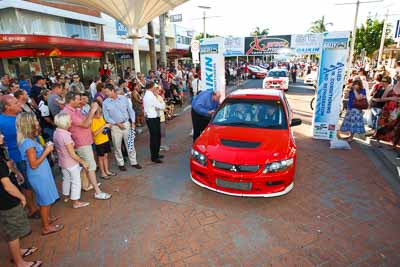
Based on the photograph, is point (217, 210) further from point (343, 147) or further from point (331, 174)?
point (343, 147)

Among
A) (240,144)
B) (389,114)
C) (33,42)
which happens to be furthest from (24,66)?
(389,114)

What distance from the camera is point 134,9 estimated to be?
974 cm

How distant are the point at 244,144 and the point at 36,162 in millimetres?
2903

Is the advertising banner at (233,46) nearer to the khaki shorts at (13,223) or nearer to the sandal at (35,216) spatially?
the sandal at (35,216)

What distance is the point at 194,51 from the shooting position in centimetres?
1040

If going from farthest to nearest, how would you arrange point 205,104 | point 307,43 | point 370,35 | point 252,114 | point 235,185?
1. point 370,35
2. point 307,43
3. point 205,104
4. point 252,114
5. point 235,185

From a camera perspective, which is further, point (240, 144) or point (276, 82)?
point (276, 82)

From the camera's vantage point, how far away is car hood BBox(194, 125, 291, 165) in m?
3.59

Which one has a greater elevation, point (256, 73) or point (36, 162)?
point (256, 73)

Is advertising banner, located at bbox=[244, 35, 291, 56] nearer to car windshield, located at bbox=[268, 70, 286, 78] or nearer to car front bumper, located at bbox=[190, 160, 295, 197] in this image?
car front bumper, located at bbox=[190, 160, 295, 197]

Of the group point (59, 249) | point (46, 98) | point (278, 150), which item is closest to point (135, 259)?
point (59, 249)

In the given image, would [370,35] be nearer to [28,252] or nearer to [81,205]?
[81,205]

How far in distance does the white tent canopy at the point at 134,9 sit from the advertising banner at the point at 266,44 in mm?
4491

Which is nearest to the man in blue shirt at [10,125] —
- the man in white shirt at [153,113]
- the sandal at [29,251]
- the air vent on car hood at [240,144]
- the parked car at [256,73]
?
the sandal at [29,251]
